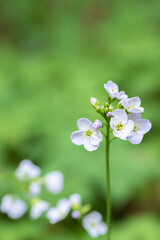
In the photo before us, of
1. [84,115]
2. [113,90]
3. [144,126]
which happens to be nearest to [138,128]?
[144,126]

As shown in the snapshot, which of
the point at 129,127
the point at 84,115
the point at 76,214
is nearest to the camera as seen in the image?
the point at 129,127

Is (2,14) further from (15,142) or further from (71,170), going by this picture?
(71,170)

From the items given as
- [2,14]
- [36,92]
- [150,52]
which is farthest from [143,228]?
[2,14]

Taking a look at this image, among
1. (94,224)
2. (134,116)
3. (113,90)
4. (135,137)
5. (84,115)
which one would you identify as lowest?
(94,224)

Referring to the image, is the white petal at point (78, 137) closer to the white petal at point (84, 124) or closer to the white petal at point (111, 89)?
the white petal at point (84, 124)

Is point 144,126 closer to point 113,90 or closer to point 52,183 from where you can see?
point 113,90

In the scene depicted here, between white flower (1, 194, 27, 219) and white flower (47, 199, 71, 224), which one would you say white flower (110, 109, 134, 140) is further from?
white flower (1, 194, 27, 219)

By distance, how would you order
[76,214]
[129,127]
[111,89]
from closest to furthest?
[129,127] → [111,89] → [76,214]

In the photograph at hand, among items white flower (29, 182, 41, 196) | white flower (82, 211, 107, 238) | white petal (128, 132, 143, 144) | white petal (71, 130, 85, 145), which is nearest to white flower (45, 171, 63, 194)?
white flower (29, 182, 41, 196)
